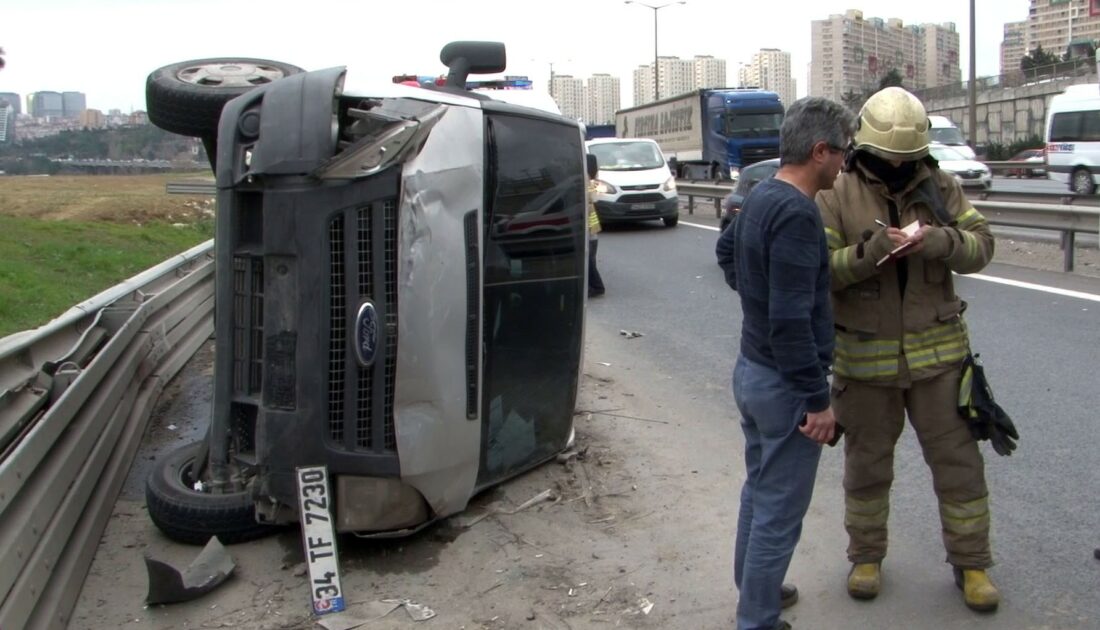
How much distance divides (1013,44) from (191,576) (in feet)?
429

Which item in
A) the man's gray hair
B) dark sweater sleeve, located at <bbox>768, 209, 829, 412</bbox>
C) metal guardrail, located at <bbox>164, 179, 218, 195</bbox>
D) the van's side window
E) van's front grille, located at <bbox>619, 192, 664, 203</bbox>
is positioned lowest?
dark sweater sleeve, located at <bbox>768, 209, 829, 412</bbox>

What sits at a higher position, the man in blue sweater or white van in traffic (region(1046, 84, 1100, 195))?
white van in traffic (region(1046, 84, 1100, 195))

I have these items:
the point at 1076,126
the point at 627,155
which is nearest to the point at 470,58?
the point at 627,155

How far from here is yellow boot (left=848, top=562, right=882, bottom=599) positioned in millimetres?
4047

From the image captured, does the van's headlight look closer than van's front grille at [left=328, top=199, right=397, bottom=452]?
No

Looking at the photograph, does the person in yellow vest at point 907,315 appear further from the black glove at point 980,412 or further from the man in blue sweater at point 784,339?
the man in blue sweater at point 784,339

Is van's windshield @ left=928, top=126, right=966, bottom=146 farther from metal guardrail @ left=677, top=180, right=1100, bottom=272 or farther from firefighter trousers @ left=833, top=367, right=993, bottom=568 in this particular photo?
firefighter trousers @ left=833, top=367, right=993, bottom=568

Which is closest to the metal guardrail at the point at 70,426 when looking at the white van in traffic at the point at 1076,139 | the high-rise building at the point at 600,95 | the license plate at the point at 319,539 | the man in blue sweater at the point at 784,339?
the license plate at the point at 319,539

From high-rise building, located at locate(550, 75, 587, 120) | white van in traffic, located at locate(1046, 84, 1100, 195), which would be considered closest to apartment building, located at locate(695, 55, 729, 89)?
high-rise building, located at locate(550, 75, 587, 120)

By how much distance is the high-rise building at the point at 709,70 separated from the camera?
11156 cm

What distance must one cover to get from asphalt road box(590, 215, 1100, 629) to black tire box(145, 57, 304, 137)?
127 inches

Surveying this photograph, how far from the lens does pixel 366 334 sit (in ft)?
13.7

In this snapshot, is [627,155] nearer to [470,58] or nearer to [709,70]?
[470,58]

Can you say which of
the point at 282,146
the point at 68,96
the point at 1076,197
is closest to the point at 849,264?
the point at 282,146
